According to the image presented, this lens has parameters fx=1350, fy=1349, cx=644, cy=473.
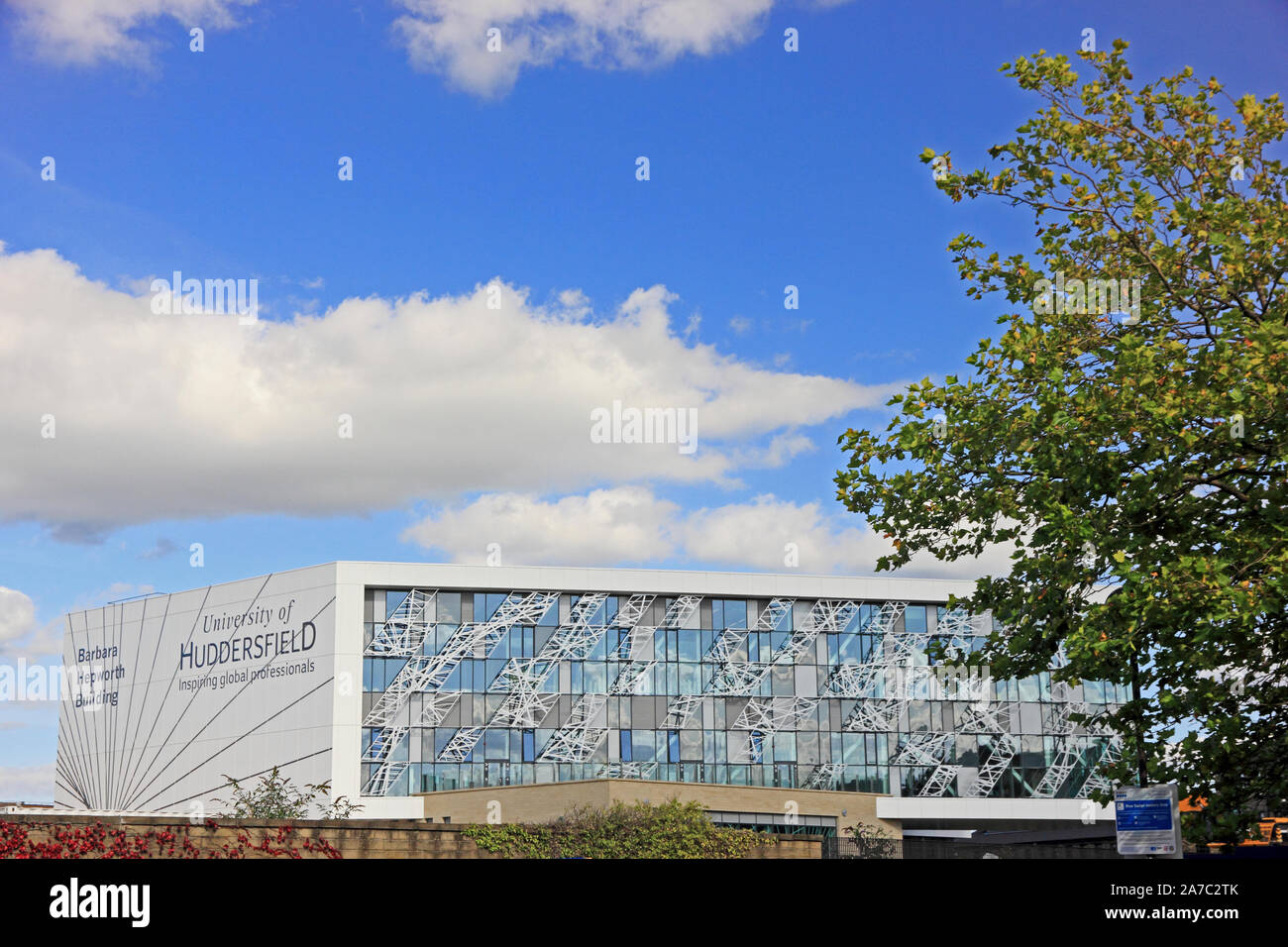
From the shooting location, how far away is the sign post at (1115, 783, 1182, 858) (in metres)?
15.9

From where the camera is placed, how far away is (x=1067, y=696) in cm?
7881

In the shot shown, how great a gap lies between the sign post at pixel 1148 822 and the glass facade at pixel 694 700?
182ft

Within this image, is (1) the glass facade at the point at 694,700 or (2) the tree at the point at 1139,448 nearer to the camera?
(2) the tree at the point at 1139,448

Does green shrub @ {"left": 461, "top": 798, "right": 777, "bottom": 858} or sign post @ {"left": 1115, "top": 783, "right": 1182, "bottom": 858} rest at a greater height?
sign post @ {"left": 1115, "top": 783, "right": 1182, "bottom": 858}

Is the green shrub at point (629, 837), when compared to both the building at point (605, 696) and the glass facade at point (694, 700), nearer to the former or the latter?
the building at point (605, 696)

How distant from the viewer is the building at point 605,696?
235 ft

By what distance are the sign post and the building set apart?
52910 mm

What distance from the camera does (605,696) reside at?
7350cm

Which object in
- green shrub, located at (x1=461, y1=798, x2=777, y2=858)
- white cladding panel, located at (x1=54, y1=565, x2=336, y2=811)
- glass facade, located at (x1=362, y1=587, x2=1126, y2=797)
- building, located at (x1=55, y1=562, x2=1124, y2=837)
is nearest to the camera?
green shrub, located at (x1=461, y1=798, x2=777, y2=858)

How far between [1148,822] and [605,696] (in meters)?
58.5

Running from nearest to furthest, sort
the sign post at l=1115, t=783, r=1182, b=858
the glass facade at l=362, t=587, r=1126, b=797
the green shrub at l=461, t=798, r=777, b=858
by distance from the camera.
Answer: the sign post at l=1115, t=783, r=1182, b=858 → the green shrub at l=461, t=798, r=777, b=858 → the glass facade at l=362, t=587, r=1126, b=797

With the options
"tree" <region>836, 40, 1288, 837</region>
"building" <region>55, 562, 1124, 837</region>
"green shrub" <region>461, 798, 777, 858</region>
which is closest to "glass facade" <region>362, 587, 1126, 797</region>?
"building" <region>55, 562, 1124, 837</region>

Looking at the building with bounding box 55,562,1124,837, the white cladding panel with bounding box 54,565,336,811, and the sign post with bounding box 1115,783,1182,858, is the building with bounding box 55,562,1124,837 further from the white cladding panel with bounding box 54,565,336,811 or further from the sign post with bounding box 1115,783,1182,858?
the sign post with bounding box 1115,783,1182,858

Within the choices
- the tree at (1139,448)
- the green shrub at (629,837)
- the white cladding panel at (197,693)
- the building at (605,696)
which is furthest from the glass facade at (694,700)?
the tree at (1139,448)
